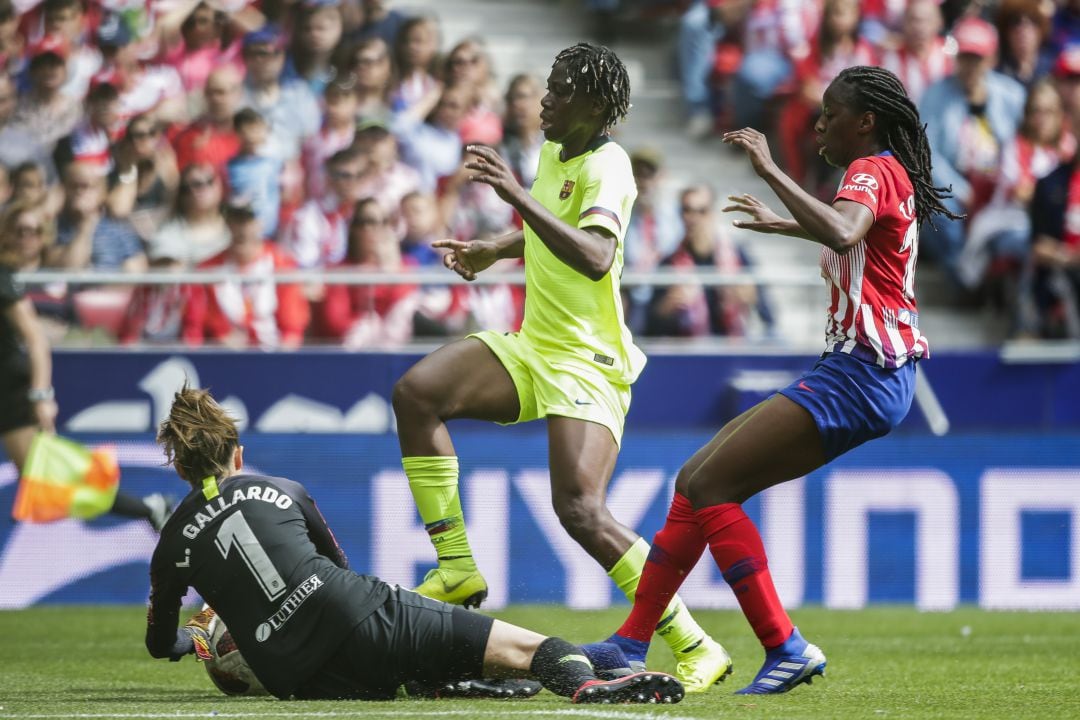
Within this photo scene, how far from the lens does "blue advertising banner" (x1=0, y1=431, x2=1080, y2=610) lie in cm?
1052

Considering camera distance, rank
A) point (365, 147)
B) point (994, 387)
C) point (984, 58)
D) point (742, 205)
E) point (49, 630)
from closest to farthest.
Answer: point (742, 205)
point (49, 630)
point (994, 387)
point (365, 147)
point (984, 58)

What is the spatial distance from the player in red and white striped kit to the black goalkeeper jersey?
4.22 ft

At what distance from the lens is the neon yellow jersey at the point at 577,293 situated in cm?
647

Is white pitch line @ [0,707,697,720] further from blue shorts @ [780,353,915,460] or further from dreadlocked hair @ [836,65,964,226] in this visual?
dreadlocked hair @ [836,65,964,226]

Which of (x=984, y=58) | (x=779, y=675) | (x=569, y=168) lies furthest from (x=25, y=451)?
(x=984, y=58)

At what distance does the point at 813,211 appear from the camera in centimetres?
552

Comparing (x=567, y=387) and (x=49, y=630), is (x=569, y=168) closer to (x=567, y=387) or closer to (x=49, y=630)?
(x=567, y=387)

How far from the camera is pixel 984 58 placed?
13320mm

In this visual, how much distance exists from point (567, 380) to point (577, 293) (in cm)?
35

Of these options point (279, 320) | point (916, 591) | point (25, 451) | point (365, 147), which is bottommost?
point (916, 591)

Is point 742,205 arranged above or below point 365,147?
below

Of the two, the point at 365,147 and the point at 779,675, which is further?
the point at 365,147

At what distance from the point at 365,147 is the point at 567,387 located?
6307 millimetres

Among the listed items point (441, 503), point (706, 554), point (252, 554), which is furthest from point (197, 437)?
point (706, 554)
